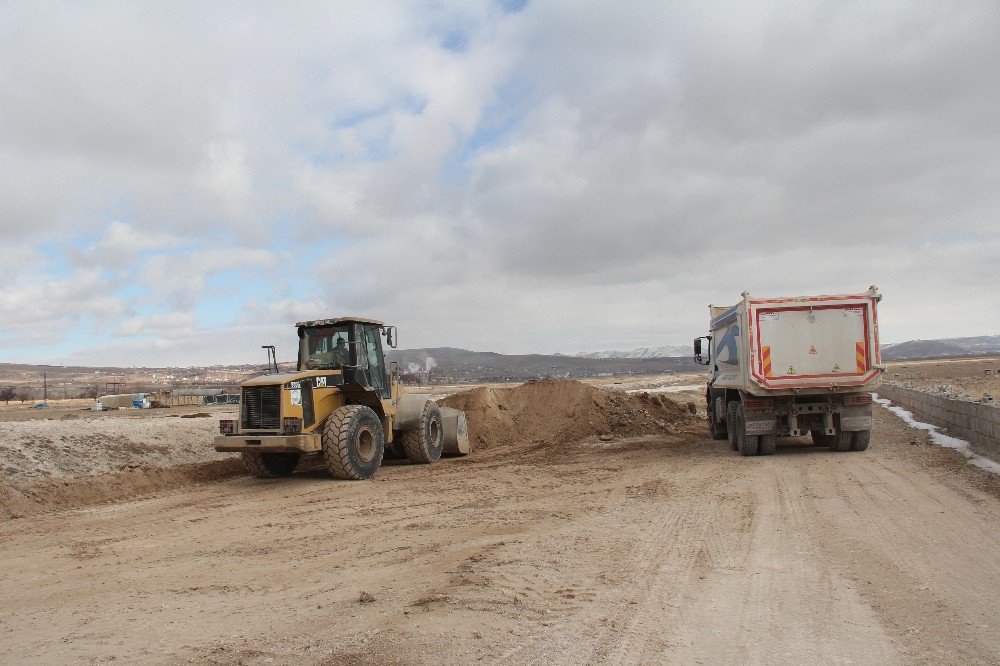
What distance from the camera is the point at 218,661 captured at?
466 centimetres

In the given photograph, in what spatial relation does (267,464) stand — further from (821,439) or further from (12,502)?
(821,439)

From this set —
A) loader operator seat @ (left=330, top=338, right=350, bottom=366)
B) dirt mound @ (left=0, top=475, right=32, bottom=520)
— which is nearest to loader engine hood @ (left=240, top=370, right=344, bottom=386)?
loader operator seat @ (left=330, top=338, right=350, bottom=366)

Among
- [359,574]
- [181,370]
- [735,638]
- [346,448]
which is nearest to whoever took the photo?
[735,638]

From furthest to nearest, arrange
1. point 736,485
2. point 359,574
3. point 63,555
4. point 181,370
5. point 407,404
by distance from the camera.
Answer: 1. point 181,370
2. point 407,404
3. point 736,485
4. point 63,555
5. point 359,574

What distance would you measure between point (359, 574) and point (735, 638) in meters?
3.41

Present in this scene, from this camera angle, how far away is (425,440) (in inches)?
620

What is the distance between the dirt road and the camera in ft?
15.9

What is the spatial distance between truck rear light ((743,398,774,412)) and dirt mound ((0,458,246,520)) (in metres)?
10.8

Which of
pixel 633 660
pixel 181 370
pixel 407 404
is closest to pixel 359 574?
pixel 633 660

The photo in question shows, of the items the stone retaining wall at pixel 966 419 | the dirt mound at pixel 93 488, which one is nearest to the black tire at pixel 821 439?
the stone retaining wall at pixel 966 419

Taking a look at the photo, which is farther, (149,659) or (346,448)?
(346,448)

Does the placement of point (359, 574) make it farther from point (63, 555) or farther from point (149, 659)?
point (63, 555)

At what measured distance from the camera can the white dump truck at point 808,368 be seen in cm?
1437

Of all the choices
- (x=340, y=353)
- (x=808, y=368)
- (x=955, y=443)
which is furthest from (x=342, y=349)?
(x=955, y=443)
